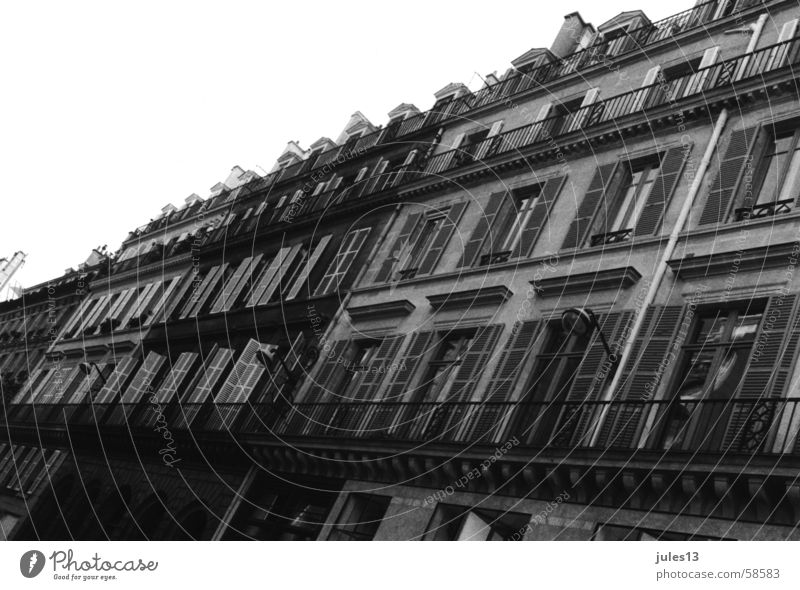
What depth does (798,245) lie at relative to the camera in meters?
14.0

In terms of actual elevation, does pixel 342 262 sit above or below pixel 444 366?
above

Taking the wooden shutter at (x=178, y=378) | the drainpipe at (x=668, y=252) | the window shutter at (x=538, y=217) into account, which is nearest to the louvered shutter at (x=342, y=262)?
the wooden shutter at (x=178, y=378)

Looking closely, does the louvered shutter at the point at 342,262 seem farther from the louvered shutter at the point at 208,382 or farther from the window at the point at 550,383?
the window at the point at 550,383

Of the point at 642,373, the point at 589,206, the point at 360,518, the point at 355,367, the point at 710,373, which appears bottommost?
the point at 360,518

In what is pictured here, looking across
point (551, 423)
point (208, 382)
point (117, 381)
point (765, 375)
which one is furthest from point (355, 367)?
point (117, 381)

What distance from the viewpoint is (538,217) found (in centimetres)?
2034

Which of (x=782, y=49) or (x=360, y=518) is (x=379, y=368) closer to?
(x=360, y=518)

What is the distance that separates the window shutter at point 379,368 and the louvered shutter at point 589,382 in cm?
601

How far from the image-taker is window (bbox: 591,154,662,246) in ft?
59.5

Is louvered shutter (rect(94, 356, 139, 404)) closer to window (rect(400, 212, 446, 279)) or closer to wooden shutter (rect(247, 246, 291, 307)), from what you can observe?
wooden shutter (rect(247, 246, 291, 307))

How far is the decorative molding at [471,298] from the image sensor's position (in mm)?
19016

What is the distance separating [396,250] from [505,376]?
334 inches

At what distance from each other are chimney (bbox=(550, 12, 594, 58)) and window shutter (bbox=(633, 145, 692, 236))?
10.7m

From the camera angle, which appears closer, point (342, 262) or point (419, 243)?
point (419, 243)
